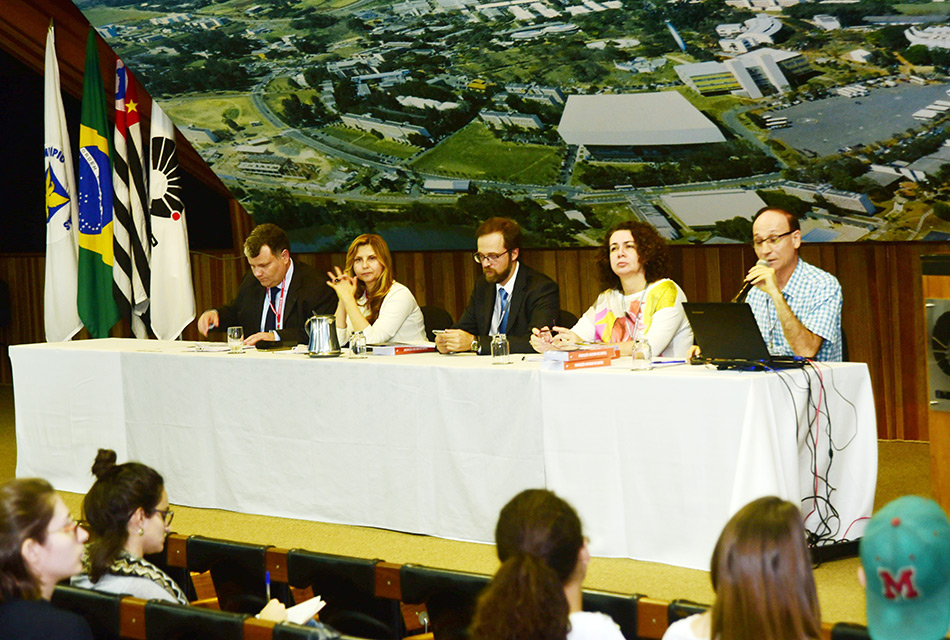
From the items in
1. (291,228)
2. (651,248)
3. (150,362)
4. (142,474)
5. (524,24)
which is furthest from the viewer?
(291,228)

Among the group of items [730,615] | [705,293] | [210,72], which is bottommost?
[730,615]

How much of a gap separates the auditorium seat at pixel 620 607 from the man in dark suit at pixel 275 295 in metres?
3.03

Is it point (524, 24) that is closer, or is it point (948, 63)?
point (948, 63)

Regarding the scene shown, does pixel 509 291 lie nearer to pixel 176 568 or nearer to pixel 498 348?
pixel 498 348

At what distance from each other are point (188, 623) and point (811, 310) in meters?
2.46

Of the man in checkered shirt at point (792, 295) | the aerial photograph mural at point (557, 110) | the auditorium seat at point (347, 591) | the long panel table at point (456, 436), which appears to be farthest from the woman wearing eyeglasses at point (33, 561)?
the aerial photograph mural at point (557, 110)

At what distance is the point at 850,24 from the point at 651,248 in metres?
1.31

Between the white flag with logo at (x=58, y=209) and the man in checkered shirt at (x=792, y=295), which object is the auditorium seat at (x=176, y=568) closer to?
the man in checkered shirt at (x=792, y=295)

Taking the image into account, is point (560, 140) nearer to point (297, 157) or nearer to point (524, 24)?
point (524, 24)

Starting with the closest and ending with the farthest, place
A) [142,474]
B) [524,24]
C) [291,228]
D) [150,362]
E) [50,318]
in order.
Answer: [142,474], [150,362], [524,24], [50,318], [291,228]

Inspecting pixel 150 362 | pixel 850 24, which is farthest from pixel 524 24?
pixel 150 362

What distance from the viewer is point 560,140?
577cm

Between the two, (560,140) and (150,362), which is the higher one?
(560,140)

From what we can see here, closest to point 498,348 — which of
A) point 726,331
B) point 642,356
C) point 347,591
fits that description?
point 642,356
